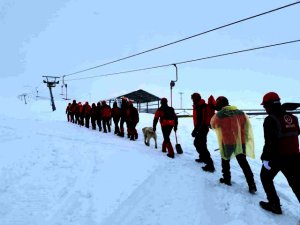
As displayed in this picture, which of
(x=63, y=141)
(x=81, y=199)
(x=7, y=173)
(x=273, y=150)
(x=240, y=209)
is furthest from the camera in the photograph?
(x=63, y=141)

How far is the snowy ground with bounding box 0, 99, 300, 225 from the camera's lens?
5.60m

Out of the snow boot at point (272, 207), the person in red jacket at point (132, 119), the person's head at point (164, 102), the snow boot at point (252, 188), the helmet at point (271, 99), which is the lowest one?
the snow boot at point (272, 207)

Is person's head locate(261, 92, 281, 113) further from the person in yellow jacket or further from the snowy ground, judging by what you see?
the snowy ground

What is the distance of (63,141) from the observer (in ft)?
36.9

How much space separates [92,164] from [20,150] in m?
2.40

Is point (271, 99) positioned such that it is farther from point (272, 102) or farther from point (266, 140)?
point (266, 140)

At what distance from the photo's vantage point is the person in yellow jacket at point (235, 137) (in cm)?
653

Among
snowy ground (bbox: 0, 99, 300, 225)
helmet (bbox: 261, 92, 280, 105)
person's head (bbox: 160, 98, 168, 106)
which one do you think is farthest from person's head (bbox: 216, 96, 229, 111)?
person's head (bbox: 160, 98, 168, 106)

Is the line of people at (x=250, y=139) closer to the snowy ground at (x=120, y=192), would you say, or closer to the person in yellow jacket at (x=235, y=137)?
the person in yellow jacket at (x=235, y=137)

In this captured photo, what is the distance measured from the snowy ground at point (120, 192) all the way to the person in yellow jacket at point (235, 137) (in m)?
0.60

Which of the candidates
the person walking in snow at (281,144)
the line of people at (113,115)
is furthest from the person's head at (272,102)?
the line of people at (113,115)

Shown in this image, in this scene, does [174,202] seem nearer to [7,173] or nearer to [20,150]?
[7,173]

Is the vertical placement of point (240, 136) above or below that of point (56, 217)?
above

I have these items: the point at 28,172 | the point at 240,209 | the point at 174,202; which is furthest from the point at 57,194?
the point at 240,209
